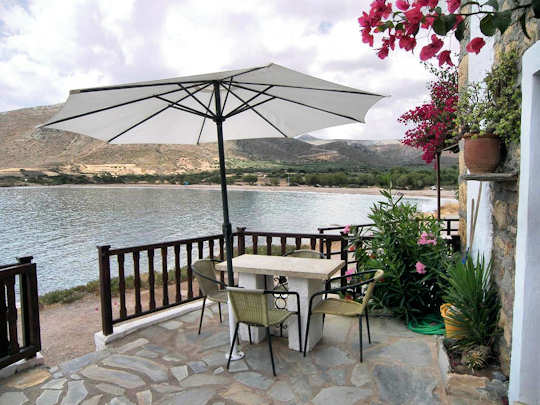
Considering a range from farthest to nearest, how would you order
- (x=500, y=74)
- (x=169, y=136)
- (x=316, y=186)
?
1. (x=316, y=186)
2. (x=169, y=136)
3. (x=500, y=74)

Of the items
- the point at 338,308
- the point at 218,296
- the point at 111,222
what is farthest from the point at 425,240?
the point at 111,222

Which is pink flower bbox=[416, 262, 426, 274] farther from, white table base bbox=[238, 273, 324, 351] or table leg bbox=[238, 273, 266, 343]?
table leg bbox=[238, 273, 266, 343]

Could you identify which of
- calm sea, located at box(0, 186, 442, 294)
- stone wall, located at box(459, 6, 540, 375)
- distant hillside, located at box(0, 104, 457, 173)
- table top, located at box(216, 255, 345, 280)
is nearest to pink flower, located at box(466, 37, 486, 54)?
stone wall, located at box(459, 6, 540, 375)

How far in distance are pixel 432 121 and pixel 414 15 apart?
3.26 metres

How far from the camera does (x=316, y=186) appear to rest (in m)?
48.5

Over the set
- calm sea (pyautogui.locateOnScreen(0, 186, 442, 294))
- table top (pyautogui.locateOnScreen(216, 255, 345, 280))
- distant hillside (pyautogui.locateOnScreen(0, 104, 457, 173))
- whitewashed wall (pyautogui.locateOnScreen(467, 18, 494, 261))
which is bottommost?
calm sea (pyautogui.locateOnScreen(0, 186, 442, 294))

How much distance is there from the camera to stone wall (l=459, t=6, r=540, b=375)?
86.6 inches

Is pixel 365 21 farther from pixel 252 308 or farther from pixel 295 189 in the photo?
pixel 295 189

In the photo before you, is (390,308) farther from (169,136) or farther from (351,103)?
(169,136)

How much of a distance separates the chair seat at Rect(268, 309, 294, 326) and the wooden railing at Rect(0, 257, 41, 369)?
189cm

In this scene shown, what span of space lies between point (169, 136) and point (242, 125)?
2.53 feet

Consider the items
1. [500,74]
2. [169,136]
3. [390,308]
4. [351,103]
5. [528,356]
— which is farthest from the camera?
[169,136]

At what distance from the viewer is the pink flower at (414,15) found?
54.2 inches

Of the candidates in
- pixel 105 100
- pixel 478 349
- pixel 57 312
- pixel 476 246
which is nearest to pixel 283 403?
pixel 478 349
